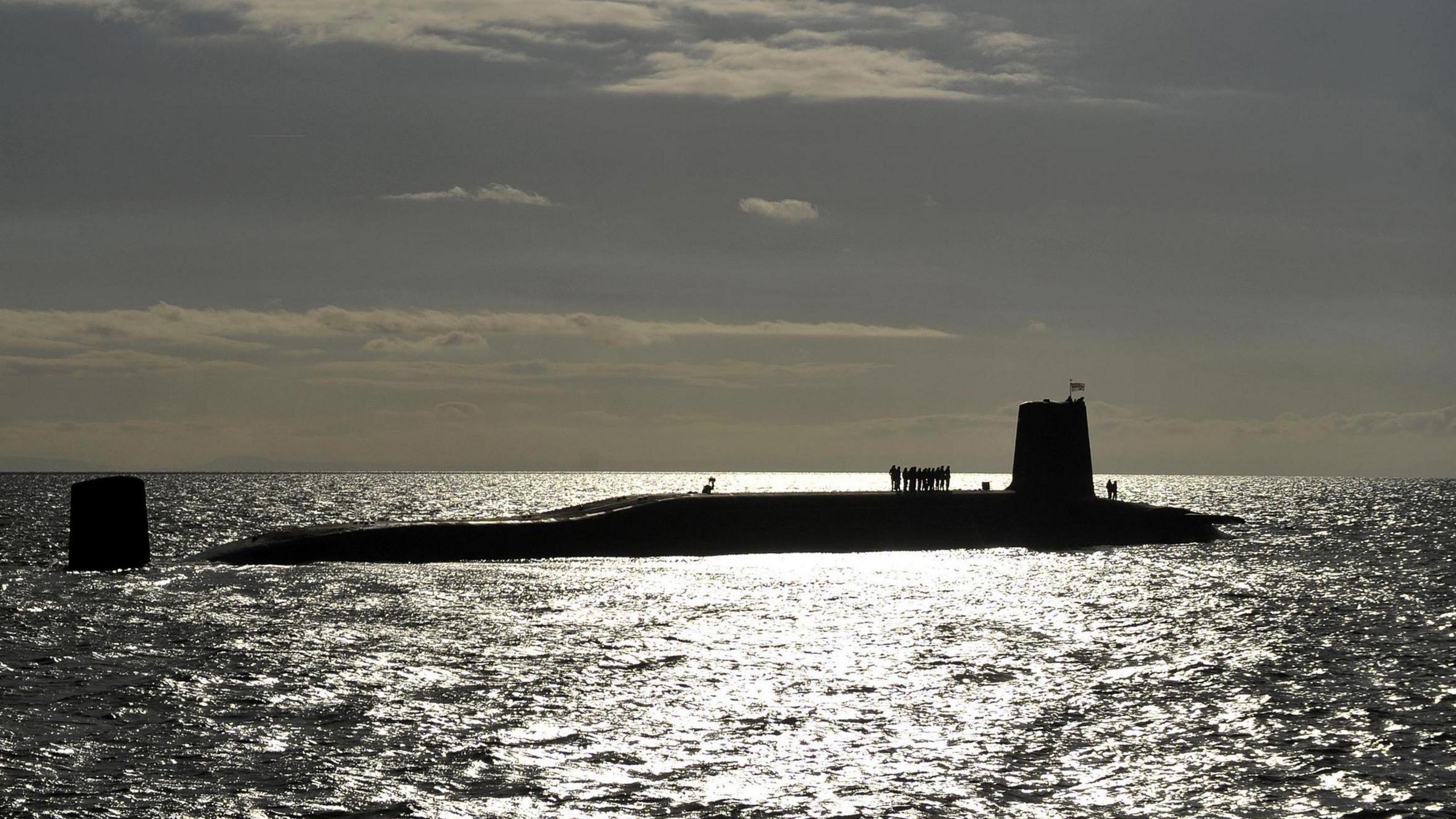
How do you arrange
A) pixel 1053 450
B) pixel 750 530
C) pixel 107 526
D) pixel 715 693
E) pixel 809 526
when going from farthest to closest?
1. pixel 1053 450
2. pixel 809 526
3. pixel 750 530
4. pixel 107 526
5. pixel 715 693

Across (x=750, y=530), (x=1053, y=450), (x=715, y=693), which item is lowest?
(x=715, y=693)

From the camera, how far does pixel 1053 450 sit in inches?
2370

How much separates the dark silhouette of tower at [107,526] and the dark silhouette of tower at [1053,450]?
35.9 metres

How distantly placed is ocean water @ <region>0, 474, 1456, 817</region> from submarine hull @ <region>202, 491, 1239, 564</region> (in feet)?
10.2

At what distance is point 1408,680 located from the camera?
26.5m

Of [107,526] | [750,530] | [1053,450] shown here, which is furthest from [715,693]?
[1053,450]

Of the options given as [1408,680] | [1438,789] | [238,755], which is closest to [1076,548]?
[1408,680]

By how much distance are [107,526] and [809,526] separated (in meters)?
26.5

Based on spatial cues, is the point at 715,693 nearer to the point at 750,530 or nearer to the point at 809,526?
the point at 750,530

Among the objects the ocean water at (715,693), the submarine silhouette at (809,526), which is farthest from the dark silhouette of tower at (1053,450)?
the ocean water at (715,693)

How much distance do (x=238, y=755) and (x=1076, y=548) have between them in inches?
1820

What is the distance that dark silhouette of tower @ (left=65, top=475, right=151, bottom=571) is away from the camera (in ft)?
146

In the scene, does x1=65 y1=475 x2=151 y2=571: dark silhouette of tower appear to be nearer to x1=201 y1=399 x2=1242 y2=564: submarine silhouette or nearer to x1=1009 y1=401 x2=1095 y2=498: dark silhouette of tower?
x1=201 y1=399 x2=1242 y2=564: submarine silhouette

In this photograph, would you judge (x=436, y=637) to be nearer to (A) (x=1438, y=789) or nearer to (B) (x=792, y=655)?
(B) (x=792, y=655)
